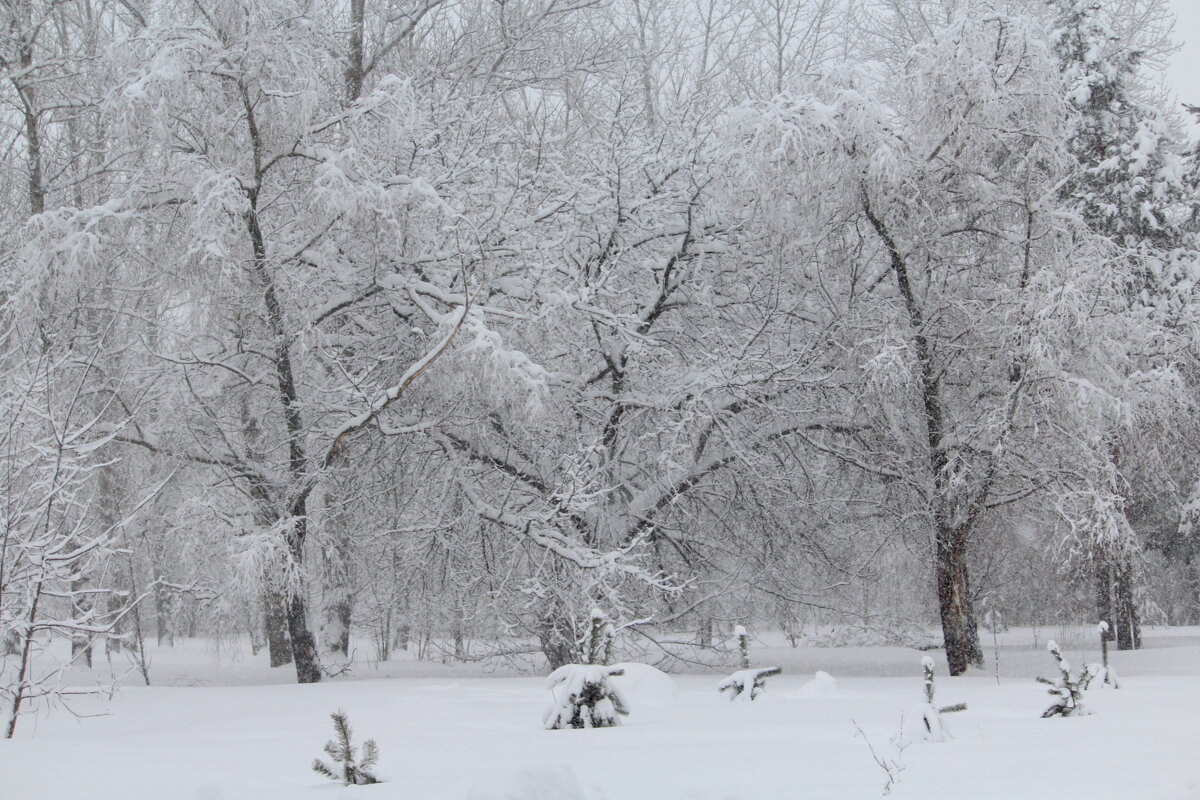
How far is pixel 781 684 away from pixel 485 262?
211 inches

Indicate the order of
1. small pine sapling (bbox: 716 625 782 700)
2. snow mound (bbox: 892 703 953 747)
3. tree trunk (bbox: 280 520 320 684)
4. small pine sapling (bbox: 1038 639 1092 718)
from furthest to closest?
tree trunk (bbox: 280 520 320 684) < small pine sapling (bbox: 716 625 782 700) < small pine sapling (bbox: 1038 639 1092 718) < snow mound (bbox: 892 703 953 747)

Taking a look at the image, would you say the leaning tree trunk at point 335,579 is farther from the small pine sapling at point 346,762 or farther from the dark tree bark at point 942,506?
the small pine sapling at point 346,762

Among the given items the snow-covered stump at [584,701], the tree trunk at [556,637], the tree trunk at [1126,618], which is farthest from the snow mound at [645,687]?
the tree trunk at [1126,618]

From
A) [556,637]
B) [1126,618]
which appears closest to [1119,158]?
[1126,618]

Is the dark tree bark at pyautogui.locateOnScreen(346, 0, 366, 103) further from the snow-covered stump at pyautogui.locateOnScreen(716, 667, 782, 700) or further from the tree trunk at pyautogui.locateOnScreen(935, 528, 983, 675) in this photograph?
the snow-covered stump at pyautogui.locateOnScreen(716, 667, 782, 700)

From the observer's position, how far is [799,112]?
35.5 feet

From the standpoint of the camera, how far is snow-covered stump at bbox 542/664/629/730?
5.71 m

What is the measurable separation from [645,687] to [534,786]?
10.6ft

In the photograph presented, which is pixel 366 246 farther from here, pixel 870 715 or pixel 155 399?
pixel 870 715

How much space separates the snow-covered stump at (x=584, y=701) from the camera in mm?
5715

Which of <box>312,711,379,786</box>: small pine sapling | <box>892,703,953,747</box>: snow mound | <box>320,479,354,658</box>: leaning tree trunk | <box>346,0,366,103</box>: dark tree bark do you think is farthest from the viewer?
<box>346,0,366,103</box>: dark tree bark

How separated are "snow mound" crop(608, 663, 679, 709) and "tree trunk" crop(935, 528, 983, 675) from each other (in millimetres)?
5093

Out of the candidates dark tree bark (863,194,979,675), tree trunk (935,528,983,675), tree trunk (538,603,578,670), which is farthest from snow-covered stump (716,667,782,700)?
tree trunk (935,528,983,675)

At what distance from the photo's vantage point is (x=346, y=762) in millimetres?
4219
